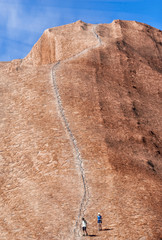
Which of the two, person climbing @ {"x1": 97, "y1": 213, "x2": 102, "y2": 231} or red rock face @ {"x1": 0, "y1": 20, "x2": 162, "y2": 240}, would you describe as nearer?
person climbing @ {"x1": 97, "y1": 213, "x2": 102, "y2": 231}

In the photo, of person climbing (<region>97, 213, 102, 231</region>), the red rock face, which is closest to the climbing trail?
the red rock face

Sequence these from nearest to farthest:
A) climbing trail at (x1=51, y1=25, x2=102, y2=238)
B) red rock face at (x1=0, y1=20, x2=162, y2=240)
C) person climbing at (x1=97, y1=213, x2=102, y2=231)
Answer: person climbing at (x1=97, y1=213, x2=102, y2=231), climbing trail at (x1=51, y1=25, x2=102, y2=238), red rock face at (x1=0, y1=20, x2=162, y2=240)

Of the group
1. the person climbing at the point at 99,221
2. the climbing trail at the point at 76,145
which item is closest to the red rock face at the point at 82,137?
the climbing trail at the point at 76,145

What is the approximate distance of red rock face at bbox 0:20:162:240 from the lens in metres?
38.5

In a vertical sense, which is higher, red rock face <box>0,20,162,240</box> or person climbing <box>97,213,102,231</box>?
red rock face <box>0,20,162,240</box>

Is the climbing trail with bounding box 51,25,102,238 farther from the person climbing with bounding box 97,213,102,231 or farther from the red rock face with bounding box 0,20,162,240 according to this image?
the person climbing with bounding box 97,213,102,231

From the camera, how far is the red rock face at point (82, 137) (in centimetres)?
3853

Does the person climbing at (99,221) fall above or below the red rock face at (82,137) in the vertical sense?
below

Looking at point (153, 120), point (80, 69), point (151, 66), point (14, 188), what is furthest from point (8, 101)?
point (151, 66)

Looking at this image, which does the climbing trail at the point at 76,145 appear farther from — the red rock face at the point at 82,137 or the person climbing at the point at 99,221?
the person climbing at the point at 99,221

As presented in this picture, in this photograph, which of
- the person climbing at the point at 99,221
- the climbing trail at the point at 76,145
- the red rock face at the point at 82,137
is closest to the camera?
the person climbing at the point at 99,221

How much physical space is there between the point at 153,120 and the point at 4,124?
82.4 feet

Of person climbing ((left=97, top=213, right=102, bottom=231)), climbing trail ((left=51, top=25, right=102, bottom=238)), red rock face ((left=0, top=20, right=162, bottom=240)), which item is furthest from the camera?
red rock face ((left=0, top=20, right=162, bottom=240))

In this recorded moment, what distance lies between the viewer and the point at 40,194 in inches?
1686
